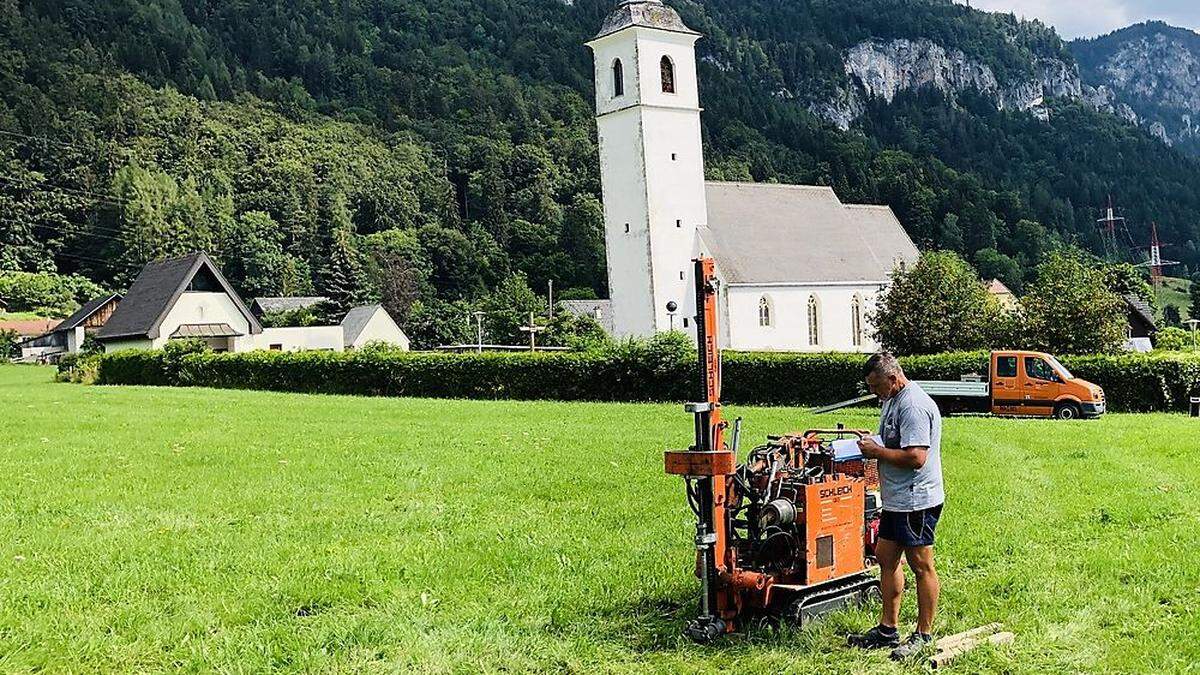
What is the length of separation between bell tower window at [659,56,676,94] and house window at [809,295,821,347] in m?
11.4

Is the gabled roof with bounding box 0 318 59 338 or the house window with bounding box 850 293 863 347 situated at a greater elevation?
the gabled roof with bounding box 0 318 59 338

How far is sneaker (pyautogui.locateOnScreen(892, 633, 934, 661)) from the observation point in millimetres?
6637

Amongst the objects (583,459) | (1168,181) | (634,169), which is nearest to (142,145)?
(634,169)

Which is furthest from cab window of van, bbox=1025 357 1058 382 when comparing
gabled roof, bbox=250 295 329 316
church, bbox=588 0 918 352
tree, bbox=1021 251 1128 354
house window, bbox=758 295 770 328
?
gabled roof, bbox=250 295 329 316

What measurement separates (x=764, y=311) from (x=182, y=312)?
26079mm

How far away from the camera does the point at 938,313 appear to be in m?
35.8

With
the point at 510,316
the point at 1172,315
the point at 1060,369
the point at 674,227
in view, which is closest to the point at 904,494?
the point at 1060,369

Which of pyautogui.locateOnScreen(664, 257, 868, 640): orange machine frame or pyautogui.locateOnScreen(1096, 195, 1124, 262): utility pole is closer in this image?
pyautogui.locateOnScreen(664, 257, 868, 640): orange machine frame

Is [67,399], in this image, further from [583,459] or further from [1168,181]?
[1168,181]

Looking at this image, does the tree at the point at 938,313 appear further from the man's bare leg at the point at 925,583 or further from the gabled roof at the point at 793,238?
the man's bare leg at the point at 925,583

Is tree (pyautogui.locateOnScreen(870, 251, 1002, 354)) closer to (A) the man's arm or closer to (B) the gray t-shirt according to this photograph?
(B) the gray t-shirt

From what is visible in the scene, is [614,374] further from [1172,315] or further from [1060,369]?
[1172,315]

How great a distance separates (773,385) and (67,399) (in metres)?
18.8

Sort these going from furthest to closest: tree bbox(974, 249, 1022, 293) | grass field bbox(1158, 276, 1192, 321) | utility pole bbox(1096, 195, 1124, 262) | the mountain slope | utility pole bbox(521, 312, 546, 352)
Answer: utility pole bbox(1096, 195, 1124, 262), grass field bbox(1158, 276, 1192, 321), the mountain slope, tree bbox(974, 249, 1022, 293), utility pole bbox(521, 312, 546, 352)
